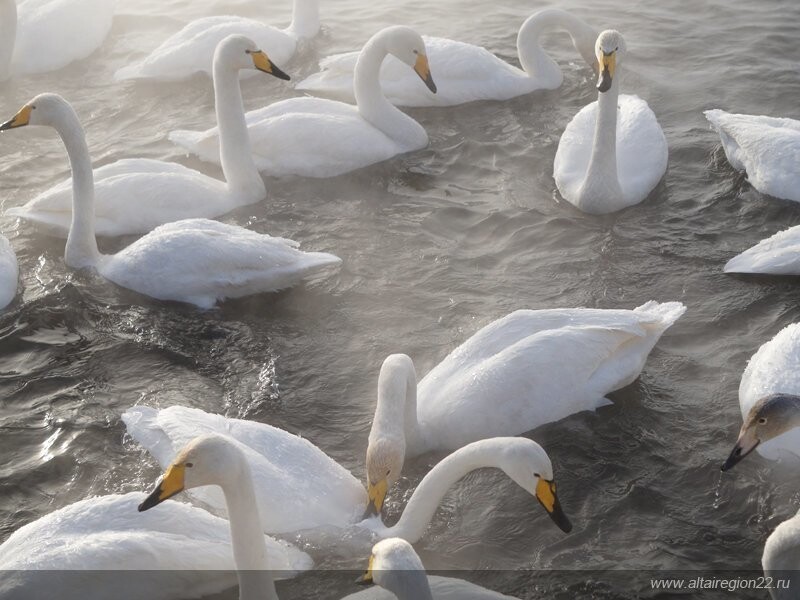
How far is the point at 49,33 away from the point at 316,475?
373 inches

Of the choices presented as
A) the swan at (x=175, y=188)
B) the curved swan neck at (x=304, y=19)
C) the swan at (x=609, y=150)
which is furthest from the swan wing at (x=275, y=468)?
the curved swan neck at (x=304, y=19)

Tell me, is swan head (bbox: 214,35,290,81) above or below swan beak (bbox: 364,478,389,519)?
above

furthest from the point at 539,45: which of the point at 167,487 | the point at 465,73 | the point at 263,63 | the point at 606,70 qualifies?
the point at 167,487

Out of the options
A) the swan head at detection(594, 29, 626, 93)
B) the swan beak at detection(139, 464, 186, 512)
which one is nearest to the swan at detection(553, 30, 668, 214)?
the swan head at detection(594, 29, 626, 93)

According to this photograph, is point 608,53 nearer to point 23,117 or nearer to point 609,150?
point 609,150

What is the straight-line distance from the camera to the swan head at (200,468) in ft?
20.0

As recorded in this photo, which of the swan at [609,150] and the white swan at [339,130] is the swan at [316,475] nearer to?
the swan at [609,150]

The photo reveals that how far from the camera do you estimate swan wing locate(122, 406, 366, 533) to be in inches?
270

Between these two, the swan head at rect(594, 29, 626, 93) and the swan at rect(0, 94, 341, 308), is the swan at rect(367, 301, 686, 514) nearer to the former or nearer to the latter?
the swan at rect(0, 94, 341, 308)

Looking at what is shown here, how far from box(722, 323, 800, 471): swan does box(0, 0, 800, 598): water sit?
0.83 ft

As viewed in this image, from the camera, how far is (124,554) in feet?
20.4

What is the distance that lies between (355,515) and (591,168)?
193 inches

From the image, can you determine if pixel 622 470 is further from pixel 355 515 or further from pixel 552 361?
pixel 355 515

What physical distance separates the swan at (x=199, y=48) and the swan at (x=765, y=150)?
17.3 ft
